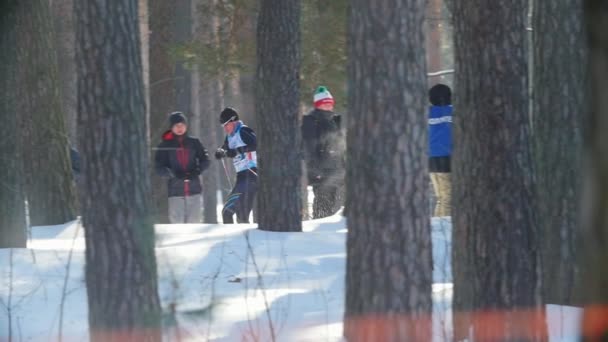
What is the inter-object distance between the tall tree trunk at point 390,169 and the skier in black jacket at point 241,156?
320 inches

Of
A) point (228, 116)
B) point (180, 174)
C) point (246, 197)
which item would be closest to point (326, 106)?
point (228, 116)

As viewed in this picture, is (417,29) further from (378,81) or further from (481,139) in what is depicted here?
(481,139)

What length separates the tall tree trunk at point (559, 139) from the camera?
696 centimetres

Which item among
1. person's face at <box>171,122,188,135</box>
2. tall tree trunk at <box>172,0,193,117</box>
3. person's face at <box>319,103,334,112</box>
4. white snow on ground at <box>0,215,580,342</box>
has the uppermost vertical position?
tall tree trunk at <box>172,0,193,117</box>

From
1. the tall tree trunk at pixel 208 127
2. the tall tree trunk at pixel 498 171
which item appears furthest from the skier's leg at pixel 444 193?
the tall tree trunk at pixel 208 127

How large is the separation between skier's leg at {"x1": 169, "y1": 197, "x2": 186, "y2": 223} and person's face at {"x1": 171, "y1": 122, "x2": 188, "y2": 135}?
90 centimetres

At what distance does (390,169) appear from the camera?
16.8 feet

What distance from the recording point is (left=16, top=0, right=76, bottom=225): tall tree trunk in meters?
11.6

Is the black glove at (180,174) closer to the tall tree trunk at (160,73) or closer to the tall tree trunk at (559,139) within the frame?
the tall tree trunk at (160,73)

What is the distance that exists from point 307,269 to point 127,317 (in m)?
3.43

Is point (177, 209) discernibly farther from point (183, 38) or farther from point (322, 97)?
point (183, 38)

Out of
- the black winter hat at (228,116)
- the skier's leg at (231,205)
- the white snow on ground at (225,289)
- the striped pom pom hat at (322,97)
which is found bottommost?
the white snow on ground at (225,289)

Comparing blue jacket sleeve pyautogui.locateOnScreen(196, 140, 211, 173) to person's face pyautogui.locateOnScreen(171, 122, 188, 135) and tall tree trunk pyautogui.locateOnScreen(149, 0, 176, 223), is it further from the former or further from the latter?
tall tree trunk pyautogui.locateOnScreen(149, 0, 176, 223)

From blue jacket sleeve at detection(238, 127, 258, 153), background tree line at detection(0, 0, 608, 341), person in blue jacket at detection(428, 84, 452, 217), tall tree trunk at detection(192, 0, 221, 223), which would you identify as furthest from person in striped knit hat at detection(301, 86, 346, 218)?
background tree line at detection(0, 0, 608, 341)
